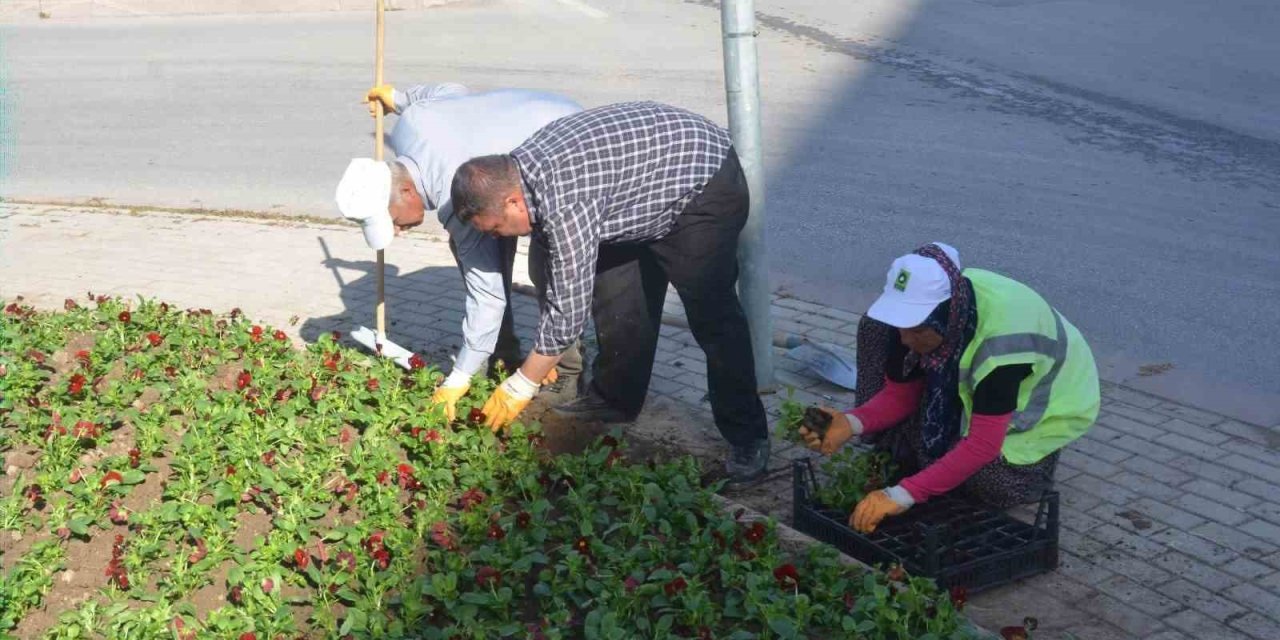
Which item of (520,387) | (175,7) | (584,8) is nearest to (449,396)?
(520,387)

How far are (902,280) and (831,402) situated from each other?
1775mm

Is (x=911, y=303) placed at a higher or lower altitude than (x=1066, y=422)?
higher

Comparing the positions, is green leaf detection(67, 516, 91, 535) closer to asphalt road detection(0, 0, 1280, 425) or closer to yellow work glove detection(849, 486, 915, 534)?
yellow work glove detection(849, 486, 915, 534)

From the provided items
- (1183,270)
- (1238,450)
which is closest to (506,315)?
(1238,450)

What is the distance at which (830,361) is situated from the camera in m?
6.25

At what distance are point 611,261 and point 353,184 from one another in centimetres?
100

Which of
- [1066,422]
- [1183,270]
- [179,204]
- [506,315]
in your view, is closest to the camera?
[1066,422]

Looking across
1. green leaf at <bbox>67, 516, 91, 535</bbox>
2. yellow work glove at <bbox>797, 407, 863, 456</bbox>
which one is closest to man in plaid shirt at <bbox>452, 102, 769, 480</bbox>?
yellow work glove at <bbox>797, 407, 863, 456</bbox>

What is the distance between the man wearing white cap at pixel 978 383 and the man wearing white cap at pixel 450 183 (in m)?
1.33

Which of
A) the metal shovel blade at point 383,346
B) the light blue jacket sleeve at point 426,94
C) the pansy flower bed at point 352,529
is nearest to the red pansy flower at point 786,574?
the pansy flower bed at point 352,529

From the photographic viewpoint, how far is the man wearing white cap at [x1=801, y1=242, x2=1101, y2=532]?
170 inches

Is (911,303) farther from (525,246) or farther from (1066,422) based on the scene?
(525,246)

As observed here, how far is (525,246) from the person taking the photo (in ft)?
27.5

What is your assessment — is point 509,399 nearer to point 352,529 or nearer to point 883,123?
point 352,529
